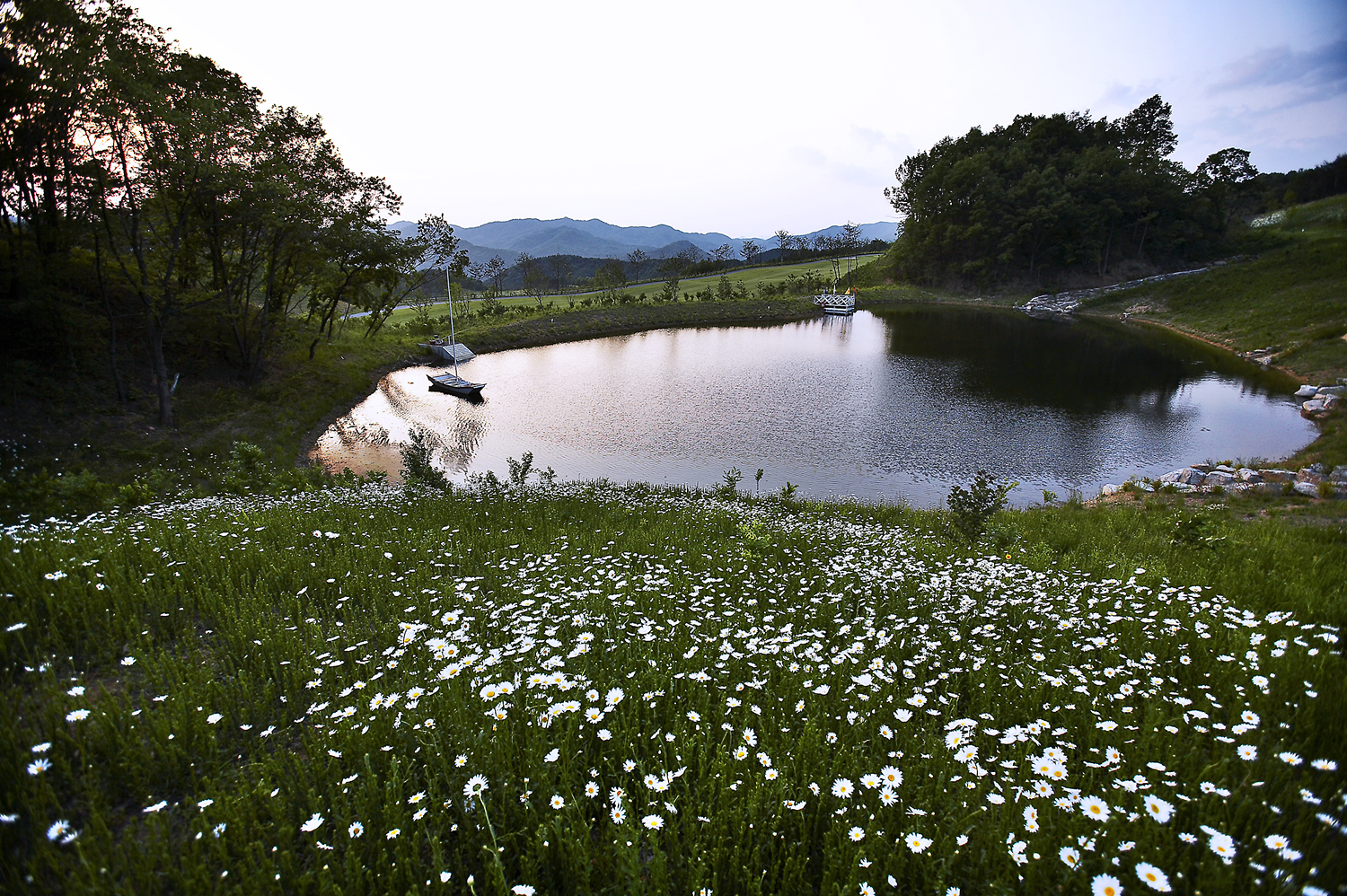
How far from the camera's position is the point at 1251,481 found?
15.5 meters

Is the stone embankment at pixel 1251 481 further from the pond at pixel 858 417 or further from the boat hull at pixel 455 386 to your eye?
the boat hull at pixel 455 386

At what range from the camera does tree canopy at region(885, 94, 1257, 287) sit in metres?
77.1

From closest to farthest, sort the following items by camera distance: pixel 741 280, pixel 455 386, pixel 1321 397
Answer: pixel 1321 397 < pixel 455 386 < pixel 741 280

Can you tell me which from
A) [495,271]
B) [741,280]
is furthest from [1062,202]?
[495,271]

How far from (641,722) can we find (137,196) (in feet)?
79.1

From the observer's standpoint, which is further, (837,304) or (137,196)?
(837,304)

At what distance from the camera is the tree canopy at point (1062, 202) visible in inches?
3034

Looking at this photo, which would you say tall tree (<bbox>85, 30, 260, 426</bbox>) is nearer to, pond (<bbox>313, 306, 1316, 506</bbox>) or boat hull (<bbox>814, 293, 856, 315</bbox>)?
pond (<bbox>313, 306, 1316, 506</bbox>)

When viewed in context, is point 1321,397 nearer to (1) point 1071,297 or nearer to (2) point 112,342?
(2) point 112,342

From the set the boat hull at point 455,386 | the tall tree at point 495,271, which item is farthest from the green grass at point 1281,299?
the tall tree at point 495,271

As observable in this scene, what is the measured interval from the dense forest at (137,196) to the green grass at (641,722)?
1684 cm

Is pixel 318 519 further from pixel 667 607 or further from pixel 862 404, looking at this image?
pixel 862 404

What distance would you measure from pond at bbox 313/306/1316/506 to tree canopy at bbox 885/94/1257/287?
39.8 metres

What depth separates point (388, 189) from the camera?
103ft
